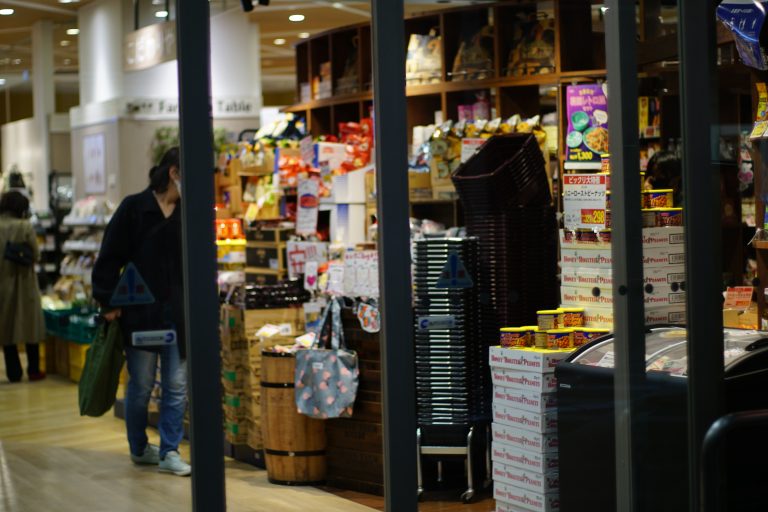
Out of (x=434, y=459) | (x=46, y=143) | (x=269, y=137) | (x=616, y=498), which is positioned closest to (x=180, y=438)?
(x=46, y=143)

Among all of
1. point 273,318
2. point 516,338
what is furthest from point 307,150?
point 516,338

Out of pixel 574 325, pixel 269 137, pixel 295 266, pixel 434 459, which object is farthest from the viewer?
pixel 269 137

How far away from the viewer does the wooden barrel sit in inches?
207

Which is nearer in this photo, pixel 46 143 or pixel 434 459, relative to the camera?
pixel 46 143

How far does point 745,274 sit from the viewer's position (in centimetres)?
462

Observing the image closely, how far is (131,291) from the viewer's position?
360 cm

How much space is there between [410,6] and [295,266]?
1797mm

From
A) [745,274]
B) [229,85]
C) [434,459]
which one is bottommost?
[434,459]

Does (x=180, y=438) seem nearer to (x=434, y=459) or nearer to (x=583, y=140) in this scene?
(x=434, y=459)

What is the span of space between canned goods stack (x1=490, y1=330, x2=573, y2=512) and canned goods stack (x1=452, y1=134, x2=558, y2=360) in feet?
2.48

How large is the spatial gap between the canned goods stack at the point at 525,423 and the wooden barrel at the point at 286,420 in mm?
1064

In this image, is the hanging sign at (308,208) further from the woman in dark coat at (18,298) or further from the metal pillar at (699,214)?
the metal pillar at (699,214)

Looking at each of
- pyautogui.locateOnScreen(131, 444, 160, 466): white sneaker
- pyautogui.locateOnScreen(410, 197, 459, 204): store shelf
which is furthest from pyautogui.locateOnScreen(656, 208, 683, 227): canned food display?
pyautogui.locateOnScreen(410, 197, 459, 204): store shelf

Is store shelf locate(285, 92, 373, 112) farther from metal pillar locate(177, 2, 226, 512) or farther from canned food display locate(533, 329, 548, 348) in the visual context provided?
metal pillar locate(177, 2, 226, 512)
